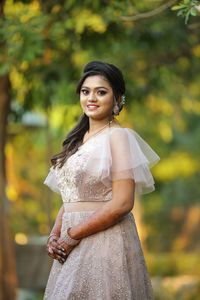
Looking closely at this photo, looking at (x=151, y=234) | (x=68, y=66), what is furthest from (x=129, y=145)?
(x=151, y=234)

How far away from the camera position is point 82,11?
349 inches

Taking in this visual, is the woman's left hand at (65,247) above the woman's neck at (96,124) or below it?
below

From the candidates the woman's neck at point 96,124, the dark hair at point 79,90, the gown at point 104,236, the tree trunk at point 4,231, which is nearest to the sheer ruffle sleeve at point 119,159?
the gown at point 104,236

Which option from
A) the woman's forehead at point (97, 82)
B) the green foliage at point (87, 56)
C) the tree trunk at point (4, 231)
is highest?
the green foliage at point (87, 56)

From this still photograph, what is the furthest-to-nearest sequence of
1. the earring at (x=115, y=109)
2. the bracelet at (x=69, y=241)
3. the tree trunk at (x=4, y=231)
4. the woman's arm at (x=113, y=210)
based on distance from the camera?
the tree trunk at (x=4, y=231), the earring at (x=115, y=109), the bracelet at (x=69, y=241), the woman's arm at (x=113, y=210)

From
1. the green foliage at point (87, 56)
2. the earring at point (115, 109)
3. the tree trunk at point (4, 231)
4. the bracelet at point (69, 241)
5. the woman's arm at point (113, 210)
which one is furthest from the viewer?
the tree trunk at point (4, 231)

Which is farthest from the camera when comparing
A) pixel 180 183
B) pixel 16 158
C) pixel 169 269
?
pixel 180 183

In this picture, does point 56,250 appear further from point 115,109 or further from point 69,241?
point 115,109

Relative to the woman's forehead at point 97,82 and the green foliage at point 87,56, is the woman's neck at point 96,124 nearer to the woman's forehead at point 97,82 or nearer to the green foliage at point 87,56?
the woman's forehead at point 97,82

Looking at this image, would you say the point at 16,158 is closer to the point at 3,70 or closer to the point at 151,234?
the point at 151,234

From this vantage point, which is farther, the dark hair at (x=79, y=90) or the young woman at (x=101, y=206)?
the dark hair at (x=79, y=90)

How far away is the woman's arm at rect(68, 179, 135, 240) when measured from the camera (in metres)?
4.80

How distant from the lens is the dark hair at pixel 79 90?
497cm

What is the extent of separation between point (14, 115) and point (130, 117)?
620cm
